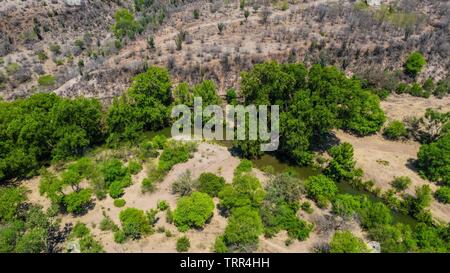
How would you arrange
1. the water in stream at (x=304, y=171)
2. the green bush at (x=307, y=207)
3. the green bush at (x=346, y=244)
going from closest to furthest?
the green bush at (x=346, y=244) → the green bush at (x=307, y=207) → the water in stream at (x=304, y=171)

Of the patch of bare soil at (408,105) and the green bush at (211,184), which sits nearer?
the green bush at (211,184)

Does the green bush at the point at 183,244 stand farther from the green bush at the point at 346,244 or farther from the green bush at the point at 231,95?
the green bush at the point at 231,95

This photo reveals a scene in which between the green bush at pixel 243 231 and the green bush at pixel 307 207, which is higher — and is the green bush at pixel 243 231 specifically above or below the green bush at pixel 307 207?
above

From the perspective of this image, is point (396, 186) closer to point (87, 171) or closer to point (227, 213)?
point (227, 213)

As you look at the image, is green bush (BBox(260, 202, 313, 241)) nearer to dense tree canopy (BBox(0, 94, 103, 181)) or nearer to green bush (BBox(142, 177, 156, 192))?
green bush (BBox(142, 177, 156, 192))

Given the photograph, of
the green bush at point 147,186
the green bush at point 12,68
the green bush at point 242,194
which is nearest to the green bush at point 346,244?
the green bush at point 242,194

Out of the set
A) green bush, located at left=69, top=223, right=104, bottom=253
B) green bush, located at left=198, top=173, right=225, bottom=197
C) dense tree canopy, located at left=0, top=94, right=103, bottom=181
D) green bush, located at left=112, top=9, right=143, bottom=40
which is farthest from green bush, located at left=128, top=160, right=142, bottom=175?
green bush, located at left=112, top=9, right=143, bottom=40

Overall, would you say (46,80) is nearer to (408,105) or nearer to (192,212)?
(192,212)
